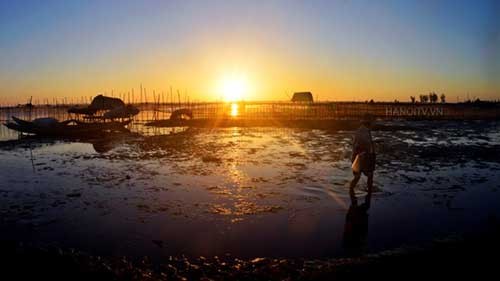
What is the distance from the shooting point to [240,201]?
9250 mm

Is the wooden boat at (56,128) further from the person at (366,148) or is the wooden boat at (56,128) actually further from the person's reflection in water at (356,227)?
the person's reflection in water at (356,227)

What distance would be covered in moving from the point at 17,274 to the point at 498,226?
8.30 metres

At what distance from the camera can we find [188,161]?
15.5m

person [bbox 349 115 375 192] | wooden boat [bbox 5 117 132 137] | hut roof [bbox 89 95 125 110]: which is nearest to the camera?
person [bbox 349 115 375 192]

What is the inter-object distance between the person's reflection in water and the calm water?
21 mm

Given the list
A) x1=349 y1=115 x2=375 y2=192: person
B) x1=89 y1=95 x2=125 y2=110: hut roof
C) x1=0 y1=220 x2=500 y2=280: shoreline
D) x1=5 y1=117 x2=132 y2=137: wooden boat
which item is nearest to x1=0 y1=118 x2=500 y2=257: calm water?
x1=0 y1=220 x2=500 y2=280: shoreline

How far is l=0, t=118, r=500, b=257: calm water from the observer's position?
668 cm

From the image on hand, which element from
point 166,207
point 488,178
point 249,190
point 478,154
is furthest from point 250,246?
point 478,154

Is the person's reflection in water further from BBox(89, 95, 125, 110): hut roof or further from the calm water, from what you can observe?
BBox(89, 95, 125, 110): hut roof

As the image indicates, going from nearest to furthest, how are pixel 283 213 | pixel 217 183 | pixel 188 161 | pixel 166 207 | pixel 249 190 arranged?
pixel 283 213, pixel 166 207, pixel 249 190, pixel 217 183, pixel 188 161

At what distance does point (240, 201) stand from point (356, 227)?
312 centimetres

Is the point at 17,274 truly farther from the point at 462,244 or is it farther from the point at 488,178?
the point at 488,178

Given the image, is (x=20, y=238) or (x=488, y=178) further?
(x=488, y=178)

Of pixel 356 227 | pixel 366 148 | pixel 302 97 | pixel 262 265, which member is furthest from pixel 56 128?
pixel 302 97
